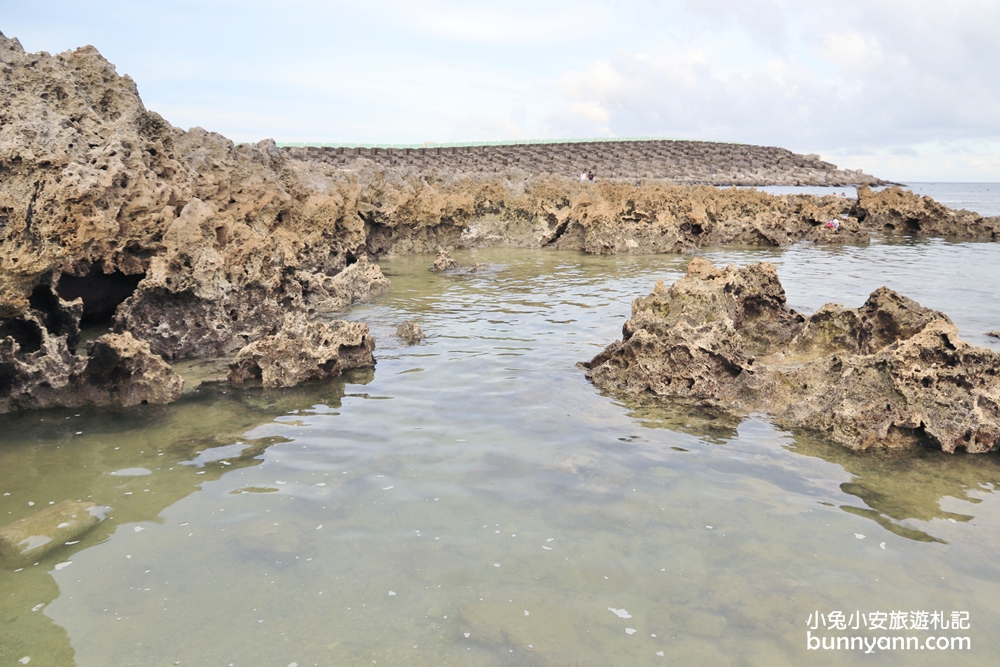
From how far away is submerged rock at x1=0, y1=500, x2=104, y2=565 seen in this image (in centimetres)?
433

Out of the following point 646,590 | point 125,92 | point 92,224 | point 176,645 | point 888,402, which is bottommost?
point 176,645

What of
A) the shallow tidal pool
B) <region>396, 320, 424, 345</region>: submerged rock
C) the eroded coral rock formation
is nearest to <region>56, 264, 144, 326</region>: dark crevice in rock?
the shallow tidal pool

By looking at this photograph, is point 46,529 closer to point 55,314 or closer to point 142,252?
point 55,314

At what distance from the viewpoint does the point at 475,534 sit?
4.58m

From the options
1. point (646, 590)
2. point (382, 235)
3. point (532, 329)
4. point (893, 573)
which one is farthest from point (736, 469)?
point (382, 235)

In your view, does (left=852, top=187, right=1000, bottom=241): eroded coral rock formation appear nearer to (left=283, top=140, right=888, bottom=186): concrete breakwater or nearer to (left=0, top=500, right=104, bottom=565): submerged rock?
(left=283, top=140, right=888, bottom=186): concrete breakwater

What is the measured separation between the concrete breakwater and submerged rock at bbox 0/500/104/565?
49.9 m

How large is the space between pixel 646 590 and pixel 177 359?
7126 millimetres

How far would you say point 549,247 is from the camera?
76.6ft

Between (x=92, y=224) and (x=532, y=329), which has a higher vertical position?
(x=92, y=224)

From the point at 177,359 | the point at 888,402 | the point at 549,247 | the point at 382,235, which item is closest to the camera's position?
the point at 888,402

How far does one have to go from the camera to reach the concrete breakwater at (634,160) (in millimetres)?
59134

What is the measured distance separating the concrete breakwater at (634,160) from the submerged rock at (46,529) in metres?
49.9

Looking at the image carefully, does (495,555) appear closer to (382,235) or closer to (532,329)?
(532,329)
